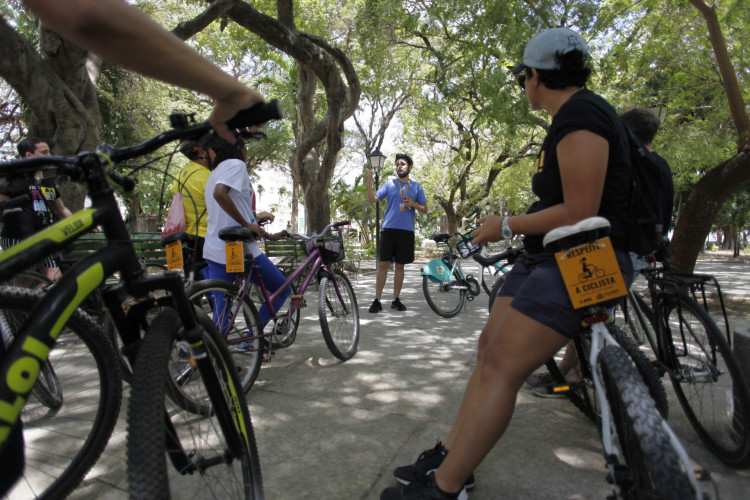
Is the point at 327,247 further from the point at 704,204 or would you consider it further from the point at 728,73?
the point at 728,73

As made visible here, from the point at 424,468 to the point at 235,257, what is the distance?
1.91 m

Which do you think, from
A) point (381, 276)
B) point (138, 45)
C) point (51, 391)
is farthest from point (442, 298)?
point (138, 45)

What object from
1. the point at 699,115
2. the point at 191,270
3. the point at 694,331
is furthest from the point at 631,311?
the point at 699,115

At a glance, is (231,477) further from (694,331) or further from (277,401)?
(694,331)

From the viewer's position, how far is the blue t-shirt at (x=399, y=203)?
6.07 meters

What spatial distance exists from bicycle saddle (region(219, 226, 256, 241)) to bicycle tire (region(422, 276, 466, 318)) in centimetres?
321

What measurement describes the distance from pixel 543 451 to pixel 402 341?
7.59ft

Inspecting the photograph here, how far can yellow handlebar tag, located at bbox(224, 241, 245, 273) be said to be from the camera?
3211 millimetres

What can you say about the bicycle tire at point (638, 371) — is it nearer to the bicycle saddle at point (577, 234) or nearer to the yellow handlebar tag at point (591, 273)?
the yellow handlebar tag at point (591, 273)

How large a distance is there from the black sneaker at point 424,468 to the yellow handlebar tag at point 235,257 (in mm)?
1749

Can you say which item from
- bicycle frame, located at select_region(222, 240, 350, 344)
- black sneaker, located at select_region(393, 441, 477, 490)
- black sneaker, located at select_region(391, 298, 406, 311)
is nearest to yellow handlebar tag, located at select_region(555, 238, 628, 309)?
black sneaker, located at select_region(393, 441, 477, 490)

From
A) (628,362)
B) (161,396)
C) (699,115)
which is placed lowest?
(161,396)

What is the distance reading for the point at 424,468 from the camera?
198 centimetres

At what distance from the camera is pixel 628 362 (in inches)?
52.2
